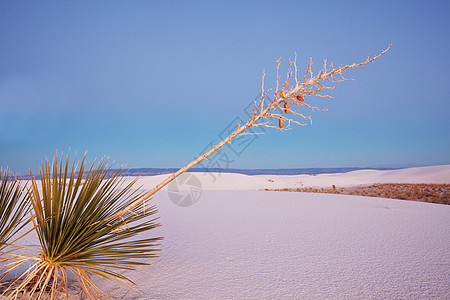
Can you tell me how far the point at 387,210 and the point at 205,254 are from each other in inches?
268

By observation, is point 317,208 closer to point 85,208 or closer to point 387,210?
point 387,210

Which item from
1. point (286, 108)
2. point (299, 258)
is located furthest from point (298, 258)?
point (286, 108)

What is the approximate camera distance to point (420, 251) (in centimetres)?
455

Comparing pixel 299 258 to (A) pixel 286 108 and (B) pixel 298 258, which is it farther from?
(A) pixel 286 108

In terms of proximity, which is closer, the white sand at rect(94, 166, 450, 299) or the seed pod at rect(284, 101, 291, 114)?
the seed pod at rect(284, 101, 291, 114)

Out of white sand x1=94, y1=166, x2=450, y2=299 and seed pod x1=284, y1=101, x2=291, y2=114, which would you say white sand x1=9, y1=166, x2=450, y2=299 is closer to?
white sand x1=94, y1=166, x2=450, y2=299

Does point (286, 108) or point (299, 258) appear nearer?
point (286, 108)

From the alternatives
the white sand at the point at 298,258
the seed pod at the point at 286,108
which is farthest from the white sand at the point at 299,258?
the seed pod at the point at 286,108

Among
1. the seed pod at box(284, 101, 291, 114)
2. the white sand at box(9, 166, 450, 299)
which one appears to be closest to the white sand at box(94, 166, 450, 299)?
the white sand at box(9, 166, 450, 299)

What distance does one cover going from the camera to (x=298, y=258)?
164 inches

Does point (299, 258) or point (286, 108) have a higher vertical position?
point (286, 108)

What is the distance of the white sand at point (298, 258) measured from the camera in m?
3.11

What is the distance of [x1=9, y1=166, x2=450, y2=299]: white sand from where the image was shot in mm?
3111

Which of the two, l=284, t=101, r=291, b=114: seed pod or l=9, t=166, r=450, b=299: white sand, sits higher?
l=284, t=101, r=291, b=114: seed pod
